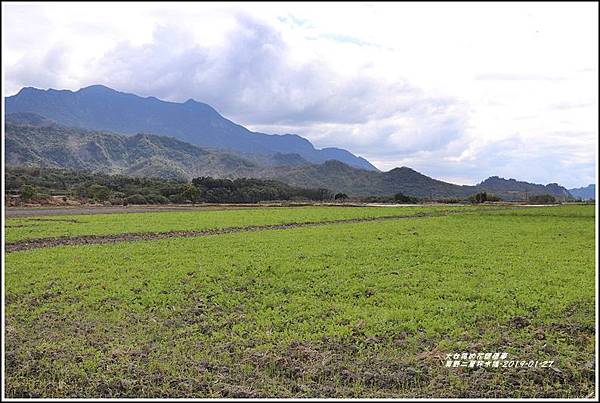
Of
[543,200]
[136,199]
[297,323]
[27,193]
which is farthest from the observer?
[543,200]

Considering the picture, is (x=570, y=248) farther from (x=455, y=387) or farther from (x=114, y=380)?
(x=114, y=380)

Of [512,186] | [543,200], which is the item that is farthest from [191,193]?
[512,186]

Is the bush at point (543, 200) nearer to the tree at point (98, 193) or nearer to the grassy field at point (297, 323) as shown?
the grassy field at point (297, 323)

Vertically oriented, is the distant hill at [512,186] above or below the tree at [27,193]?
above

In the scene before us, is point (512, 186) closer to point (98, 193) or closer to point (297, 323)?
point (98, 193)

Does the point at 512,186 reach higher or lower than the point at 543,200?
higher

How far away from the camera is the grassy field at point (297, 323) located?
8086mm

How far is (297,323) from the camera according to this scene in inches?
425

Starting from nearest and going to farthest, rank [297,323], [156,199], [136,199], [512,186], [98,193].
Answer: [297,323] < [98,193] < [136,199] < [156,199] < [512,186]

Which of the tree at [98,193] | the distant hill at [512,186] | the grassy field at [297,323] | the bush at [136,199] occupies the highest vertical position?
the distant hill at [512,186]

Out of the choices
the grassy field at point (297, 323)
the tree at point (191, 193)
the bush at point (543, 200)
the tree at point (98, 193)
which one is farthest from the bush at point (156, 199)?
the grassy field at point (297, 323)

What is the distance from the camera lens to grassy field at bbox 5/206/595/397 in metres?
8.09

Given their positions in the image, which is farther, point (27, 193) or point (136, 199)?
point (136, 199)

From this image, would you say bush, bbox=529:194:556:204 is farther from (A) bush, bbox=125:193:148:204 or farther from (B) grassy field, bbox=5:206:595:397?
(B) grassy field, bbox=5:206:595:397
